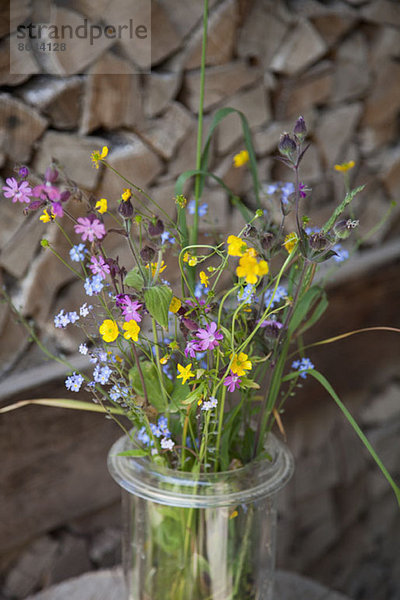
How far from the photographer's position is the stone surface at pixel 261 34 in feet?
3.23

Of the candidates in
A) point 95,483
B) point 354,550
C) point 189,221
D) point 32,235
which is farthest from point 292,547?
point 32,235

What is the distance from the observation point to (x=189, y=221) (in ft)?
3.25

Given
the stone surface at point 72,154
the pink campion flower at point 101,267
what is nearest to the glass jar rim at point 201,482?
the pink campion flower at point 101,267

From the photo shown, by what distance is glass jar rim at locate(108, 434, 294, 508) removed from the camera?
560mm

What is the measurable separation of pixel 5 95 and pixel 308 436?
0.99m

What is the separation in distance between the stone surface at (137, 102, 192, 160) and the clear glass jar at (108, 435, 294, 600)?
1.60 ft

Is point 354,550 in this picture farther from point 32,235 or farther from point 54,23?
point 54,23

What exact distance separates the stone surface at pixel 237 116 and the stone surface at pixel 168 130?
0.08 metres

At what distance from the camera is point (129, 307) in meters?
0.46

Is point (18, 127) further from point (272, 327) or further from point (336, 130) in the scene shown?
point (336, 130)

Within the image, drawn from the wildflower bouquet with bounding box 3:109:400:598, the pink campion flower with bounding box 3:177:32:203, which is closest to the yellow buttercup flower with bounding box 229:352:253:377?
the wildflower bouquet with bounding box 3:109:400:598

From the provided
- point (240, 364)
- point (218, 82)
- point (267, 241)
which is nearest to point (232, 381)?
point (240, 364)

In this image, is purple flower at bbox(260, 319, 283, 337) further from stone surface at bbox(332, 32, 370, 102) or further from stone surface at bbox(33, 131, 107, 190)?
stone surface at bbox(332, 32, 370, 102)

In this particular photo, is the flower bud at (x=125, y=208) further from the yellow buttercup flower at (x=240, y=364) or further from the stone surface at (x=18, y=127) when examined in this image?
the stone surface at (x=18, y=127)
